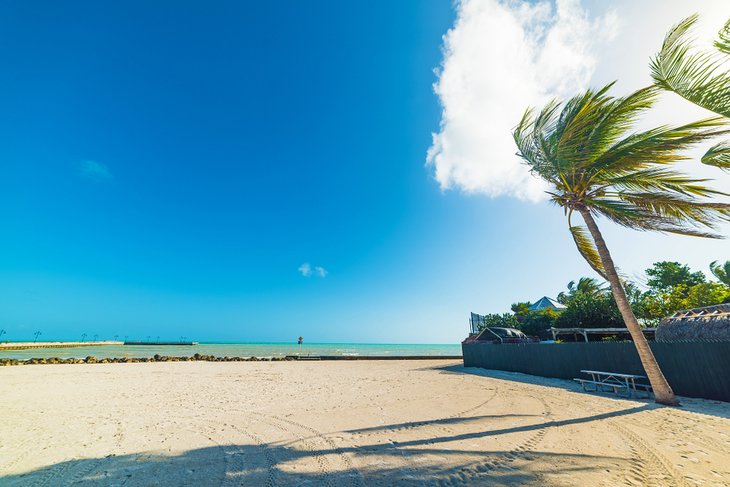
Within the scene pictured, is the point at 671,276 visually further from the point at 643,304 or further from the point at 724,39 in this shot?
the point at 724,39

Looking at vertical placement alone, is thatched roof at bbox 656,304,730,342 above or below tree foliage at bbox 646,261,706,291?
below

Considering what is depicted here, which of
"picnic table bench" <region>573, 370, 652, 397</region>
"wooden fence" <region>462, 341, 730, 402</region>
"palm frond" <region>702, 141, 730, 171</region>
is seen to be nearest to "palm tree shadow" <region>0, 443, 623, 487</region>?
"palm frond" <region>702, 141, 730, 171</region>

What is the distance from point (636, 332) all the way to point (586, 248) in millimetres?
3139

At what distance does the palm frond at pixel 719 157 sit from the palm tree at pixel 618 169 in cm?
158

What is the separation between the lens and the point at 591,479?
345 cm

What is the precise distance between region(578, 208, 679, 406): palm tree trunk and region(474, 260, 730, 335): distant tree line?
36.1 ft

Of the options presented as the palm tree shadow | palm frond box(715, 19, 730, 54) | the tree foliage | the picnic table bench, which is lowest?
the palm tree shadow

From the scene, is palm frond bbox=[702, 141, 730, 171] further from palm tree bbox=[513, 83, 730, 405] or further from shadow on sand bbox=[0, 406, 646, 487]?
shadow on sand bbox=[0, 406, 646, 487]

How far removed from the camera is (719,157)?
4.69m

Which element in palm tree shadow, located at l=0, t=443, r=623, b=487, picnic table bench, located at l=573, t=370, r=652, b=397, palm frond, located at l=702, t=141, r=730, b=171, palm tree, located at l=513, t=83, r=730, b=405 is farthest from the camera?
picnic table bench, located at l=573, t=370, r=652, b=397

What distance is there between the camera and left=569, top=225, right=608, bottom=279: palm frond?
9.93 m

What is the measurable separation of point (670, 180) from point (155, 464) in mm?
11690

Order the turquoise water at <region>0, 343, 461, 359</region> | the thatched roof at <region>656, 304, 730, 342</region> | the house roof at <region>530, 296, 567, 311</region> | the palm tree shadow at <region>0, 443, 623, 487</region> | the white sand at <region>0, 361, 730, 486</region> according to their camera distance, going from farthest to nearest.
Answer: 1. the turquoise water at <region>0, 343, 461, 359</region>
2. the house roof at <region>530, 296, 567, 311</region>
3. the thatched roof at <region>656, 304, 730, 342</region>
4. the white sand at <region>0, 361, 730, 486</region>
5. the palm tree shadow at <region>0, 443, 623, 487</region>

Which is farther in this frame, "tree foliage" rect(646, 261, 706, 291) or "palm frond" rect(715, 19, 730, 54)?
"tree foliage" rect(646, 261, 706, 291)
